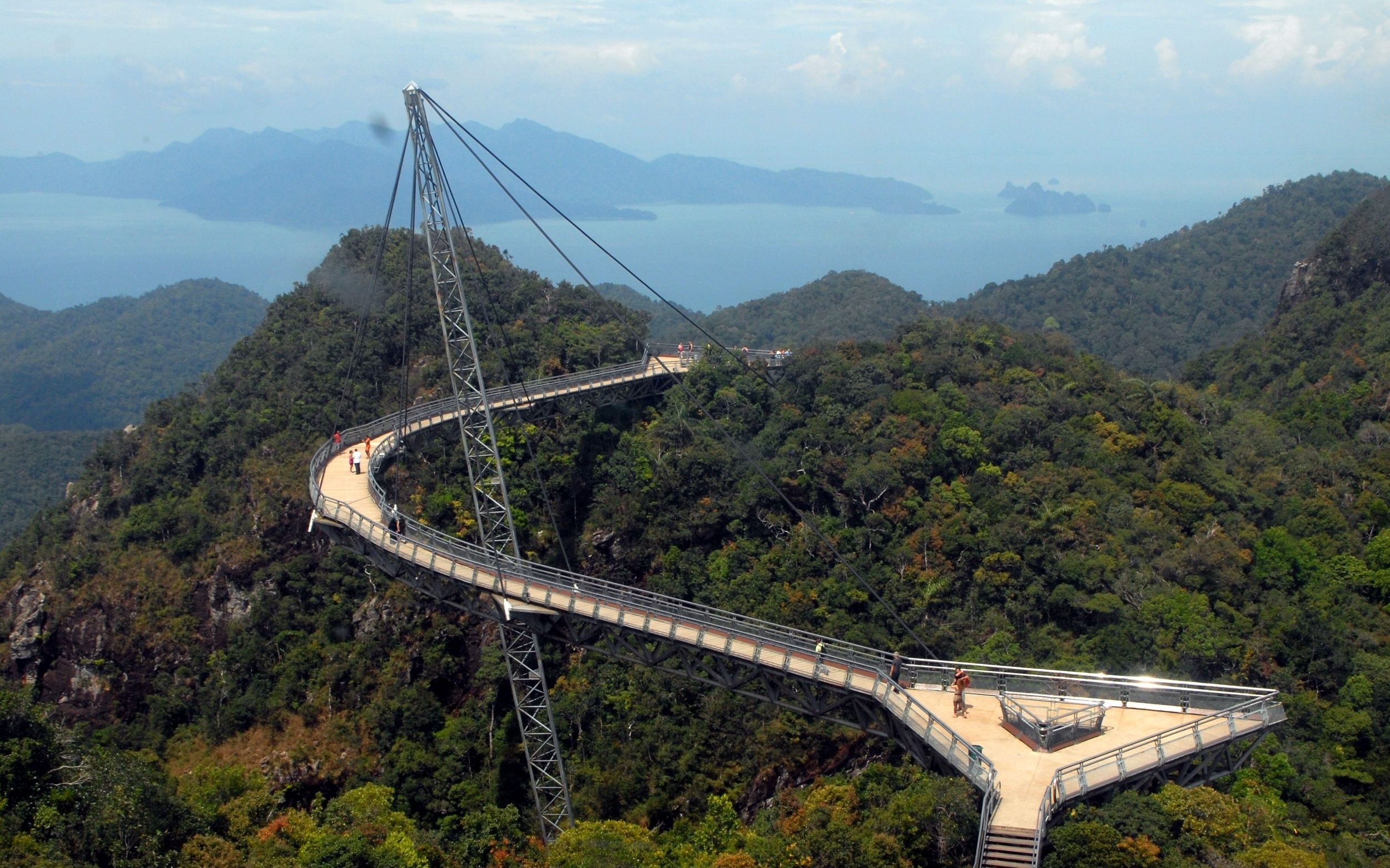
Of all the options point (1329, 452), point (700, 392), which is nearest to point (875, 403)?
point (700, 392)

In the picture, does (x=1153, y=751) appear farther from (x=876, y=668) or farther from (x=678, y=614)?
(x=678, y=614)

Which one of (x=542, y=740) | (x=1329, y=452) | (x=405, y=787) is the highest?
(x=1329, y=452)

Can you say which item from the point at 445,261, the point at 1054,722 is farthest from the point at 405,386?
the point at 1054,722

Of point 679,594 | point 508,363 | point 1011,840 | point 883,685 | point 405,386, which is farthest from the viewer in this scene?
point 508,363

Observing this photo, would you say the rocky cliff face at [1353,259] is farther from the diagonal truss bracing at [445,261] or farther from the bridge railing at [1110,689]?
the diagonal truss bracing at [445,261]

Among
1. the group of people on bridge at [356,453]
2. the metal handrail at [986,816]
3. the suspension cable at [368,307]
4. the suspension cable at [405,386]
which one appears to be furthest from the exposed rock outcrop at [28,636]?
the metal handrail at [986,816]

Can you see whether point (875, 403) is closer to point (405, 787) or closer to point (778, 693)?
point (778, 693)

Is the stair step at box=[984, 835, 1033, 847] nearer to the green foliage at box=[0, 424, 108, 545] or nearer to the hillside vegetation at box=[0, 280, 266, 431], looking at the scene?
the green foliage at box=[0, 424, 108, 545]
